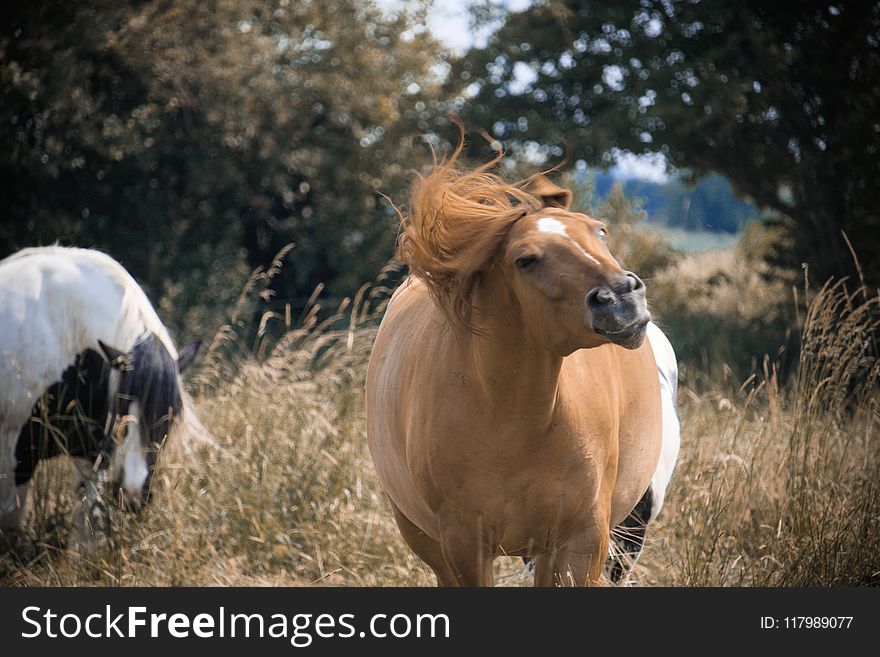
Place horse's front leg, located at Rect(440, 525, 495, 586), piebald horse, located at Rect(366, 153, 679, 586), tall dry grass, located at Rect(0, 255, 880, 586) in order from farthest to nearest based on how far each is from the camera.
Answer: tall dry grass, located at Rect(0, 255, 880, 586), horse's front leg, located at Rect(440, 525, 495, 586), piebald horse, located at Rect(366, 153, 679, 586)

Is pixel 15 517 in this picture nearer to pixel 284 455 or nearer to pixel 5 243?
pixel 284 455

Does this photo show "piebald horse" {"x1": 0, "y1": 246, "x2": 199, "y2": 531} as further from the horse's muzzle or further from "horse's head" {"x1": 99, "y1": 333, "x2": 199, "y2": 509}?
the horse's muzzle

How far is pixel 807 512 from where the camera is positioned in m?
3.62

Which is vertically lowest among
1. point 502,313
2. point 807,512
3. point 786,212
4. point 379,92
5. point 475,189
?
point 786,212

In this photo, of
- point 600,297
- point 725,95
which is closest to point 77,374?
point 600,297

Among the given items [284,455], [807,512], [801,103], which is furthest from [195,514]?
[801,103]

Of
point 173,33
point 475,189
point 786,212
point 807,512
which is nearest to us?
point 475,189

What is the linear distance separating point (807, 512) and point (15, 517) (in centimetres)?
380

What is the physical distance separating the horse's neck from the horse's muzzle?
329 mm

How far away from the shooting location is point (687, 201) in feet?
21.6

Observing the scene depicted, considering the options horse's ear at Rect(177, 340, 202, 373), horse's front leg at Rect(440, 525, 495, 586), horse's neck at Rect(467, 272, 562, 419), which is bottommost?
horse's ear at Rect(177, 340, 202, 373)

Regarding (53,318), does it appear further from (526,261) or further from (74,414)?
(526,261)

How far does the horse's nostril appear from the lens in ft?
7.25

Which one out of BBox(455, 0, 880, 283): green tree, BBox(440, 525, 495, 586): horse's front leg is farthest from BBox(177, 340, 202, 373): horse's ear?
BBox(455, 0, 880, 283): green tree
